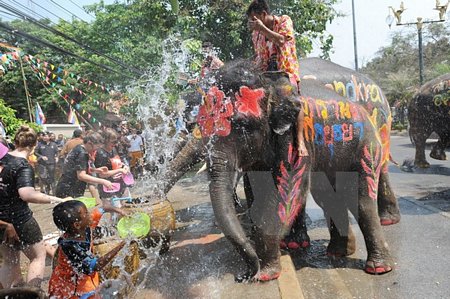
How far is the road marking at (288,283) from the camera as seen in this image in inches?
145

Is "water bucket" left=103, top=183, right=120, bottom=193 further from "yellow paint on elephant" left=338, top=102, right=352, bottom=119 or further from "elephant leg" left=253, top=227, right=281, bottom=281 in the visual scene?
"yellow paint on elephant" left=338, top=102, right=352, bottom=119

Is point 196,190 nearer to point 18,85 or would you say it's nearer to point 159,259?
point 159,259

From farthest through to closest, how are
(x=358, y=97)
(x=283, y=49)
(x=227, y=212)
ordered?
(x=358, y=97) → (x=283, y=49) → (x=227, y=212)

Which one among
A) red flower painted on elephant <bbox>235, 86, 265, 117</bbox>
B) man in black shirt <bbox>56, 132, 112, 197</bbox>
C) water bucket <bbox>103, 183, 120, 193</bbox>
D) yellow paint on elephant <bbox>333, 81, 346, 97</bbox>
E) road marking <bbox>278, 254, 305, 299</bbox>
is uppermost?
yellow paint on elephant <bbox>333, 81, 346, 97</bbox>

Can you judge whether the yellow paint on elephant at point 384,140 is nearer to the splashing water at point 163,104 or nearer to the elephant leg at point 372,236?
the elephant leg at point 372,236

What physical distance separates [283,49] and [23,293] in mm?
3233

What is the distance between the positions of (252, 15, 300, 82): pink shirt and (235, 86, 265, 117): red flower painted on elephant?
1.70 feet

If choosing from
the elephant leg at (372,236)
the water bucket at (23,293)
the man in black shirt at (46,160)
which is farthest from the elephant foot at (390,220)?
the man in black shirt at (46,160)

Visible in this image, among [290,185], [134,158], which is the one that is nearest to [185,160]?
[290,185]

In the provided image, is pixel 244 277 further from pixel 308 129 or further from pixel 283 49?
pixel 283 49

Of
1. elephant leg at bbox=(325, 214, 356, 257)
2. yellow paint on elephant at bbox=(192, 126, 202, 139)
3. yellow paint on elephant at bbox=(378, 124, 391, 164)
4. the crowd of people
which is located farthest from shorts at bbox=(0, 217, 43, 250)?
yellow paint on elephant at bbox=(378, 124, 391, 164)

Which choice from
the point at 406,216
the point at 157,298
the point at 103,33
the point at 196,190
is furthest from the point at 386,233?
the point at 103,33

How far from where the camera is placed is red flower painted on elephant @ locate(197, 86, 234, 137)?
12.9 feet

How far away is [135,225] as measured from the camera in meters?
4.18
